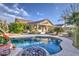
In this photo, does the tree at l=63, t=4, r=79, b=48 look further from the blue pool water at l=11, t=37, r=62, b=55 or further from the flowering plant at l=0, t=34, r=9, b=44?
the flowering plant at l=0, t=34, r=9, b=44

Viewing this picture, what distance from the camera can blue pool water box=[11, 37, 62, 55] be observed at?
58.3 inches

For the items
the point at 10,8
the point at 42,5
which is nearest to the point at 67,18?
the point at 42,5

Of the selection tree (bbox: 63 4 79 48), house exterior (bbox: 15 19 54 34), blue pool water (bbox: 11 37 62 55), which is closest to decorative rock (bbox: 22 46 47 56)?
blue pool water (bbox: 11 37 62 55)

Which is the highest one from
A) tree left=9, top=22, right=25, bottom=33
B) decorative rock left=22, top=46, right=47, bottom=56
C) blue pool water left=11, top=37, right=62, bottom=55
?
tree left=9, top=22, right=25, bottom=33

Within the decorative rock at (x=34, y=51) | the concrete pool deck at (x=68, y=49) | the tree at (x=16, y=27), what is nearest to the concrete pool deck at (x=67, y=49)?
the concrete pool deck at (x=68, y=49)

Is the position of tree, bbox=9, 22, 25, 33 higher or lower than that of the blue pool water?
higher

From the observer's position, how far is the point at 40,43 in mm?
1484

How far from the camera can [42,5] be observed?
4.91 ft

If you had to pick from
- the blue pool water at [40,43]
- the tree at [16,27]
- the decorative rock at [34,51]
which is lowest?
the decorative rock at [34,51]

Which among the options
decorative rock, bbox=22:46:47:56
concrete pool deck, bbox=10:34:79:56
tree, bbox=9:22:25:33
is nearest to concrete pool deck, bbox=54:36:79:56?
concrete pool deck, bbox=10:34:79:56

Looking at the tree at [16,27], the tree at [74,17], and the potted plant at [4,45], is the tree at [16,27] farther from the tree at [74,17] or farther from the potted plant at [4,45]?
the tree at [74,17]

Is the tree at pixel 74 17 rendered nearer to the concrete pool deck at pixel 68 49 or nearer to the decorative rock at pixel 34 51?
the concrete pool deck at pixel 68 49

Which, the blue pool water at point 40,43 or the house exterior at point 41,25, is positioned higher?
the house exterior at point 41,25

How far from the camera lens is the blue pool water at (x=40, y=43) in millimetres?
1481
